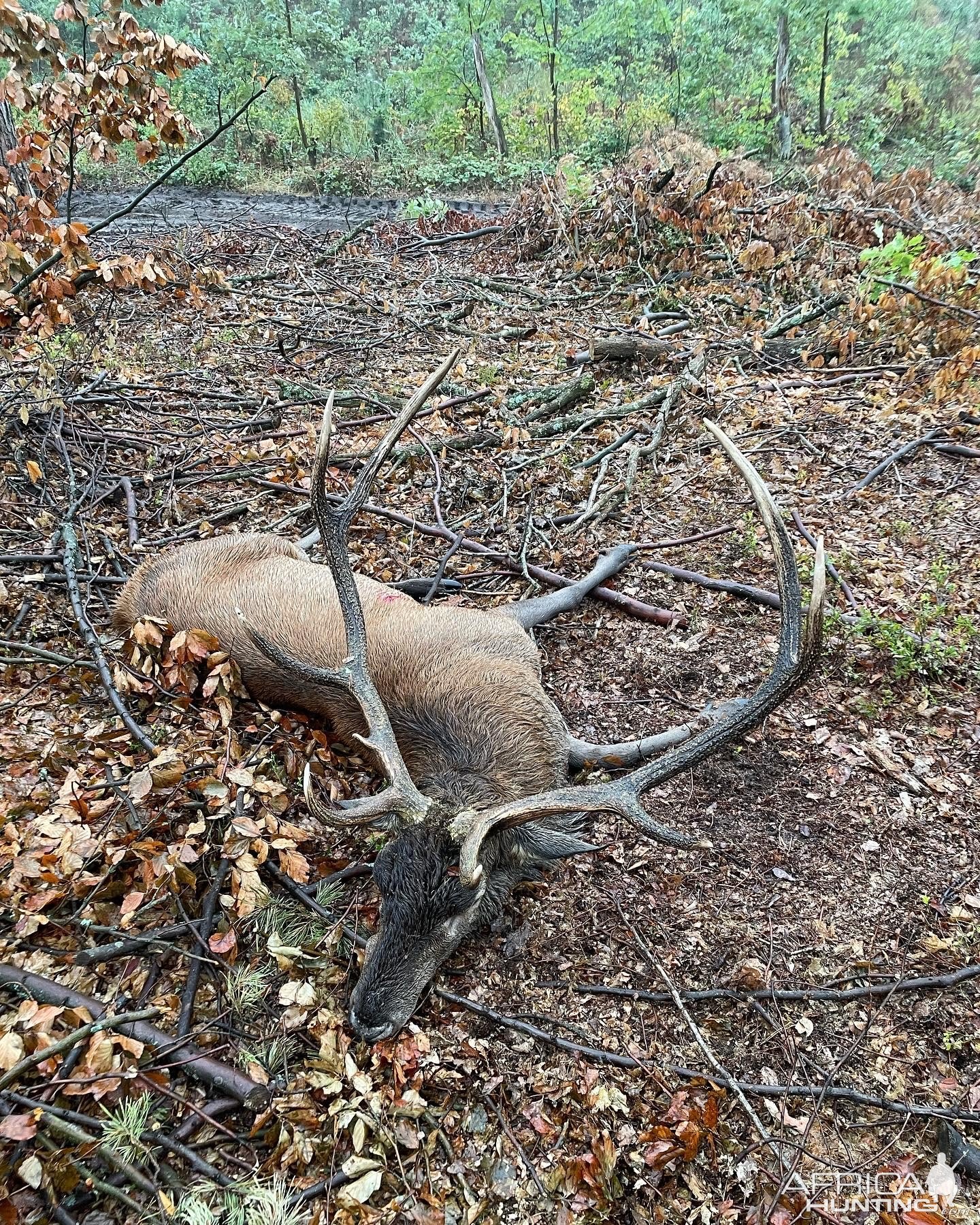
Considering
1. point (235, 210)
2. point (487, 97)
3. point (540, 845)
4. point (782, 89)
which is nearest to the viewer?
point (540, 845)

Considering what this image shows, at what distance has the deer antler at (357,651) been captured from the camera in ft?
10.6

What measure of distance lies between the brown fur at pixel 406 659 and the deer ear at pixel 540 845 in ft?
0.66

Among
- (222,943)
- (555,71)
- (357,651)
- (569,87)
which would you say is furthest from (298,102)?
(222,943)

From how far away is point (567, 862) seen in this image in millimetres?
3600

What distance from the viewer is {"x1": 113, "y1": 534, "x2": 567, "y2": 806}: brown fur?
3.78 metres

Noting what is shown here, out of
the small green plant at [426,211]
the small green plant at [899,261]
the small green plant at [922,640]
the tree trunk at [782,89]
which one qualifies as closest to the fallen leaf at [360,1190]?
the small green plant at [922,640]

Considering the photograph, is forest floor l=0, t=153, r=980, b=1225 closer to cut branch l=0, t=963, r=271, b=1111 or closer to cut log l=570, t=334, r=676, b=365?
cut branch l=0, t=963, r=271, b=1111

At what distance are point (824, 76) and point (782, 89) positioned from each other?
1.38 meters

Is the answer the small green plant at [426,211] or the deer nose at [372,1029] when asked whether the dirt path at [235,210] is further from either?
the deer nose at [372,1029]

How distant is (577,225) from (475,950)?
1015 centimetres

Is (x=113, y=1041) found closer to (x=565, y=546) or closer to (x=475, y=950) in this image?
(x=475, y=950)

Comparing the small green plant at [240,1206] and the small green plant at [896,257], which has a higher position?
the small green plant at [896,257]

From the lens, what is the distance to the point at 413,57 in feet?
80.8

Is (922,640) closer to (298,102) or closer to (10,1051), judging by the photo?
(10,1051)
